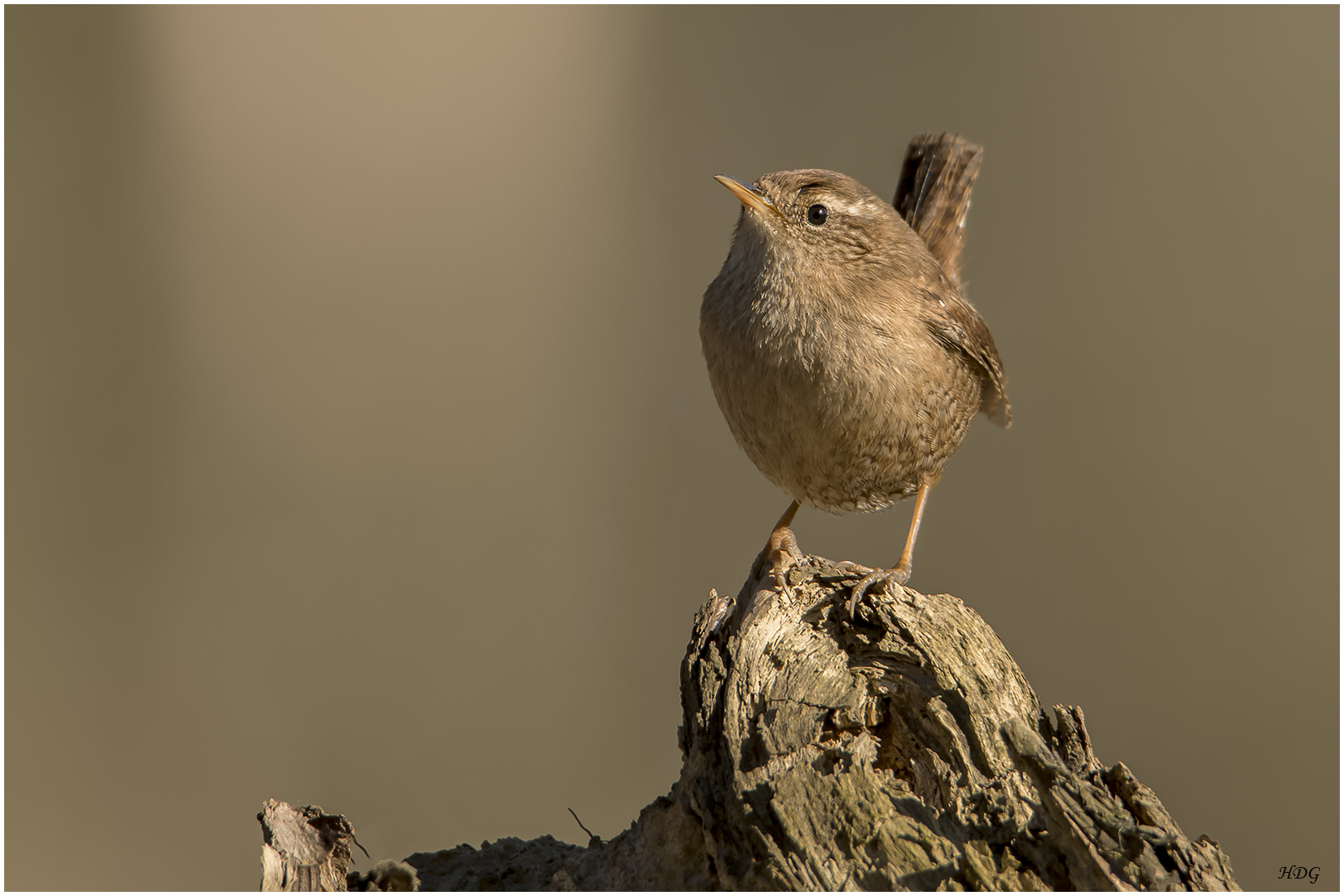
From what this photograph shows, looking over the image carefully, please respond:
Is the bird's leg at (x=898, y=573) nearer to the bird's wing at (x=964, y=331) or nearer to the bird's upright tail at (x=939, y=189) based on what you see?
the bird's wing at (x=964, y=331)

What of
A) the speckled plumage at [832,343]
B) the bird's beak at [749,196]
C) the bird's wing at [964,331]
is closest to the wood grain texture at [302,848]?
the speckled plumage at [832,343]

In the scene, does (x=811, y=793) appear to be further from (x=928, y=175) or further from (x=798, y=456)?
(x=928, y=175)

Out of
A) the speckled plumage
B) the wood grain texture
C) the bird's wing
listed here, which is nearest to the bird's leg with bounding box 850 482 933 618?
the speckled plumage

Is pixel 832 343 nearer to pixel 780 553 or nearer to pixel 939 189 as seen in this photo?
pixel 780 553

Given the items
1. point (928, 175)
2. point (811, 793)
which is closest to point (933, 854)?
point (811, 793)

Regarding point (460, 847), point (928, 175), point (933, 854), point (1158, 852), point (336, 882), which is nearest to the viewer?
point (1158, 852)

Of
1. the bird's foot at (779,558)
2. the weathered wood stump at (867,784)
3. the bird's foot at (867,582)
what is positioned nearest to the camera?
the weathered wood stump at (867,784)
